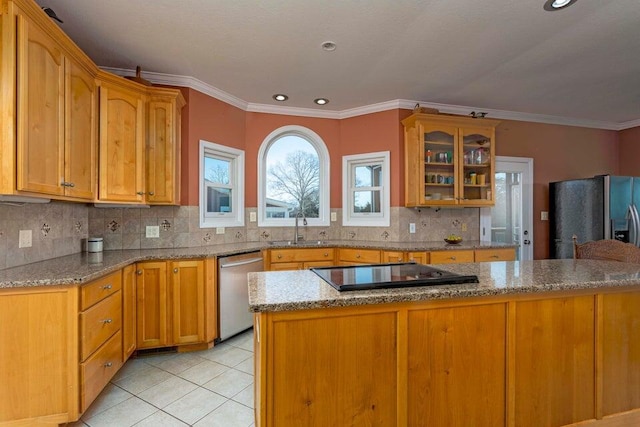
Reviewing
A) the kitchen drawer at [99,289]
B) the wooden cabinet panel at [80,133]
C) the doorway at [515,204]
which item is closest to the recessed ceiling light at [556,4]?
the doorway at [515,204]

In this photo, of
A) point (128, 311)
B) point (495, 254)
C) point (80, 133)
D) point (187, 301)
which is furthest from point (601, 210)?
point (80, 133)

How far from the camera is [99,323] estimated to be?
1.99 m

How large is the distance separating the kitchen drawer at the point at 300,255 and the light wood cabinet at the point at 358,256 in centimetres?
12

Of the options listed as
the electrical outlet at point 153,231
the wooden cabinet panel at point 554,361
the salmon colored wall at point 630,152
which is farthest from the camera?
the salmon colored wall at point 630,152

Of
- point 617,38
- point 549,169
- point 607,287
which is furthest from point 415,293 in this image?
point 549,169

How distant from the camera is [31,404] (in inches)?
66.9

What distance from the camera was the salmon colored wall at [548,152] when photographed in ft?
14.3

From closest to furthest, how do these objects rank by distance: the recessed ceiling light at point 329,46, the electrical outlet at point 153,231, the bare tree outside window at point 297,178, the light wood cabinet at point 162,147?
1. the recessed ceiling light at point 329,46
2. the light wood cabinet at point 162,147
3. the electrical outlet at point 153,231
4. the bare tree outside window at point 297,178

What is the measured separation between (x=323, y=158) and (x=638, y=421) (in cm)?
→ 351

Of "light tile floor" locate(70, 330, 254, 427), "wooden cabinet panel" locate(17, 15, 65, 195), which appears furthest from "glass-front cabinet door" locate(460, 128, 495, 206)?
"wooden cabinet panel" locate(17, 15, 65, 195)

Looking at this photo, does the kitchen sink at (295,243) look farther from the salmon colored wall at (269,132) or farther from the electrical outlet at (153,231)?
the electrical outlet at (153,231)

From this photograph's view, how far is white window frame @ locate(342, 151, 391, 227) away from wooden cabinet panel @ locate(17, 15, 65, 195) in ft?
9.63

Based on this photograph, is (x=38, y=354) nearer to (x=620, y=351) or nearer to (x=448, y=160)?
(x=620, y=351)

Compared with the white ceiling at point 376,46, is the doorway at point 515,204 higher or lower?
lower
